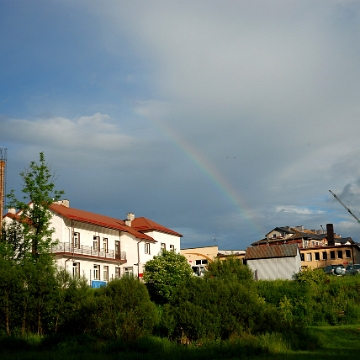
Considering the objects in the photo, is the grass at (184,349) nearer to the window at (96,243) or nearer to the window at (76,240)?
the window at (76,240)

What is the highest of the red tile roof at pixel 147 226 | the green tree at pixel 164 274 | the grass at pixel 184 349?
the red tile roof at pixel 147 226

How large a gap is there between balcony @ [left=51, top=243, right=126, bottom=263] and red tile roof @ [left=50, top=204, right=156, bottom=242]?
289 cm

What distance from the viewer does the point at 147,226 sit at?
7425 centimetres

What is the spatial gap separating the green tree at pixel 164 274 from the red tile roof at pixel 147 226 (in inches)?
774

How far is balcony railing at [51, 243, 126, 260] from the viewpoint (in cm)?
5794

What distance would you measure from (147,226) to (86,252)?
1470 centimetres

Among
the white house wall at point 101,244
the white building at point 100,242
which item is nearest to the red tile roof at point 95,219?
the white building at point 100,242

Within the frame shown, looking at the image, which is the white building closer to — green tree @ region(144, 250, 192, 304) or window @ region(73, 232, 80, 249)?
window @ region(73, 232, 80, 249)

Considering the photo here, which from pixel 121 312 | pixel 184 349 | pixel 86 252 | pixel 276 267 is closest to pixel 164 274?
pixel 86 252

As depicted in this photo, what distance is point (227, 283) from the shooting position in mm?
32156

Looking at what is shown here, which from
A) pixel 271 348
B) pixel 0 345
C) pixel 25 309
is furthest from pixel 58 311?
pixel 271 348

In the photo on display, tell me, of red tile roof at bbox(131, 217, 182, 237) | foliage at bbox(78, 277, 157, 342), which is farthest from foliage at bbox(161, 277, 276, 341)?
red tile roof at bbox(131, 217, 182, 237)

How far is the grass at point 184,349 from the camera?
26000mm

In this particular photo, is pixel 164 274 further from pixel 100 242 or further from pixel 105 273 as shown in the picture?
pixel 100 242
